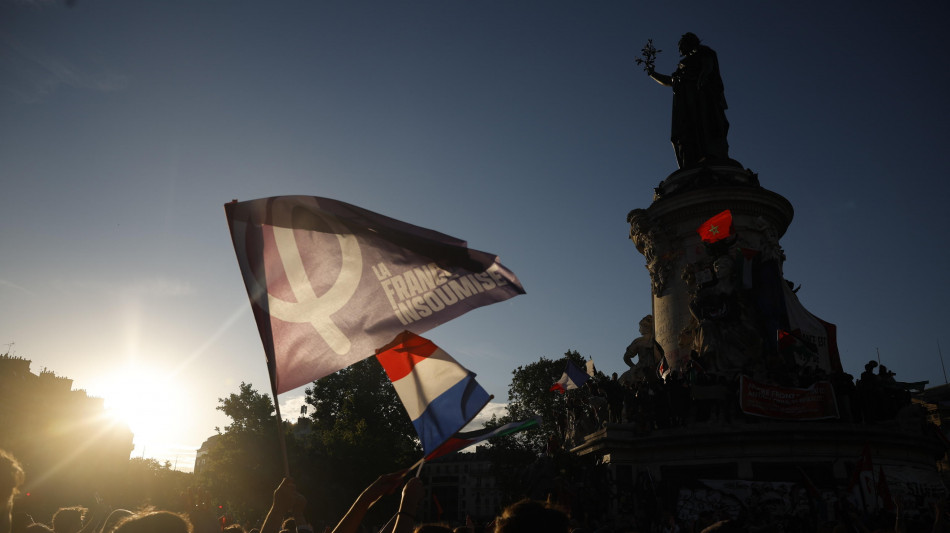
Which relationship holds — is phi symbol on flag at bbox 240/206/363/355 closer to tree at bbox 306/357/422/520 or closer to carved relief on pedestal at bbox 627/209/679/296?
carved relief on pedestal at bbox 627/209/679/296

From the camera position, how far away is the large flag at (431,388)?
207 inches

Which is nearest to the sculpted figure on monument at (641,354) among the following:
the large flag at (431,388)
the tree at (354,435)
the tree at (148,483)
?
the tree at (354,435)

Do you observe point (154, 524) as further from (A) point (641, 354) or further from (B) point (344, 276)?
(A) point (641, 354)

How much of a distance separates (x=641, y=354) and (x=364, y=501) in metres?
Result: 20.4

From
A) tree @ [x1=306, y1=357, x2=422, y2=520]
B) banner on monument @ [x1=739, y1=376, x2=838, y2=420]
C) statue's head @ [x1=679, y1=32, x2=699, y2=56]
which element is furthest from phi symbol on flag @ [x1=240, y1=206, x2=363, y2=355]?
tree @ [x1=306, y1=357, x2=422, y2=520]

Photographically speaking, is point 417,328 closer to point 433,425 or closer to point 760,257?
point 433,425

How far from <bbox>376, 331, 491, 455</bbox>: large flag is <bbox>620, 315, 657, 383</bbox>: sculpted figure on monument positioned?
1670cm

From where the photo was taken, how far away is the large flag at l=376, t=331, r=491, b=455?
5.25 m

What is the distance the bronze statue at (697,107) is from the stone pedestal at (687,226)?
2.07 meters

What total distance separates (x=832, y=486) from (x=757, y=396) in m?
2.49

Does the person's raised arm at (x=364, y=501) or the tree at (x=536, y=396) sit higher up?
the tree at (x=536, y=396)

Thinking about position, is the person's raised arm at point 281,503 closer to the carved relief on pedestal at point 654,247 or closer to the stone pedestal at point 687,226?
the stone pedestal at point 687,226

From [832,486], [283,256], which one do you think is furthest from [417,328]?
[832,486]

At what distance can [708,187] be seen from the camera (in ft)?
66.9
